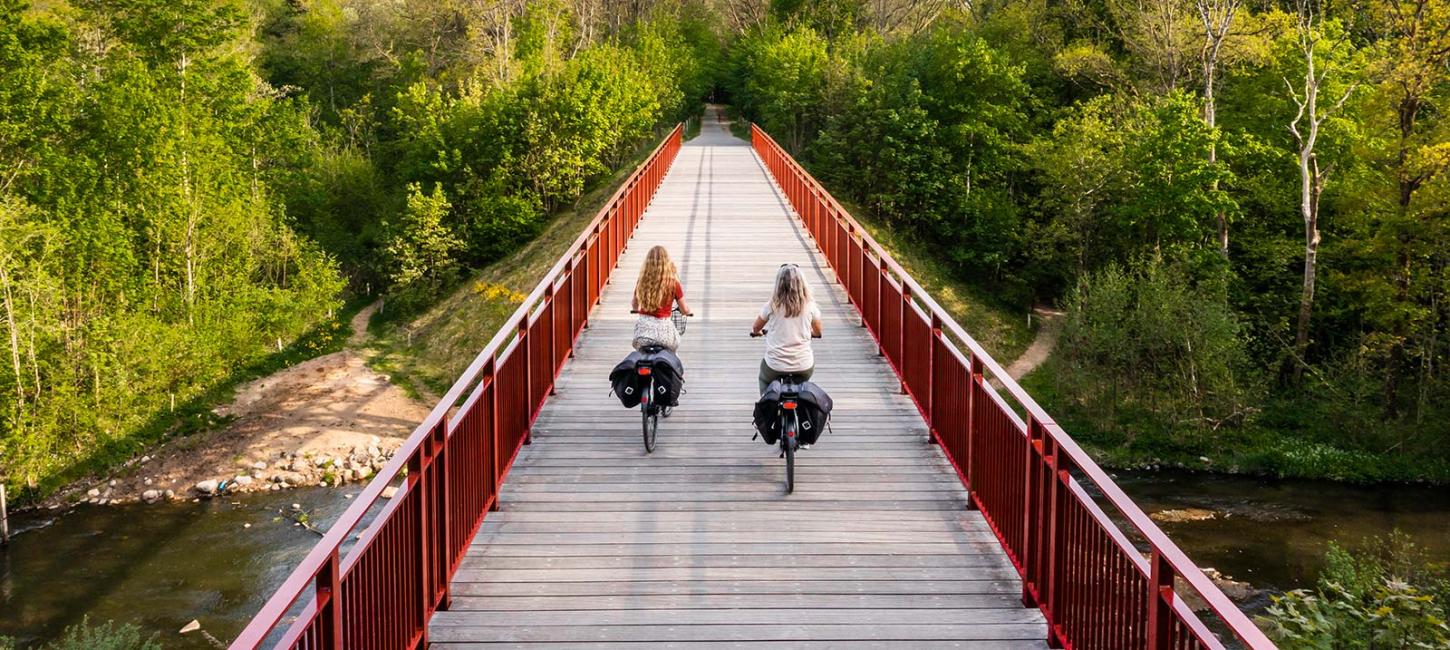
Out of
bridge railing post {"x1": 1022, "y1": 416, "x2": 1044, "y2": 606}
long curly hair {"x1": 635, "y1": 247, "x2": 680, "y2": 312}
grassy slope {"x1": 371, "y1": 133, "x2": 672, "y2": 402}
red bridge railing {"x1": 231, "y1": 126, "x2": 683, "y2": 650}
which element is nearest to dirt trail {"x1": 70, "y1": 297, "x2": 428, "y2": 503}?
grassy slope {"x1": 371, "y1": 133, "x2": 672, "y2": 402}

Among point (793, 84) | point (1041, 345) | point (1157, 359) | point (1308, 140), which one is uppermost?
point (793, 84)

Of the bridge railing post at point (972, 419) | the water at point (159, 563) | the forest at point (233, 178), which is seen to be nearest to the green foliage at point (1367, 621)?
the bridge railing post at point (972, 419)

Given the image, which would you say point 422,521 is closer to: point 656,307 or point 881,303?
point 656,307

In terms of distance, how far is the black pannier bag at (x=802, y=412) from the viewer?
7.61 metres

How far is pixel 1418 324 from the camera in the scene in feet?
113

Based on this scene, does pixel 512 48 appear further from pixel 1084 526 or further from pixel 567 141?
pixel 1084 526

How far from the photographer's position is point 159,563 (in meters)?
23.8

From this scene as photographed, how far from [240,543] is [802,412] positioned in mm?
21024

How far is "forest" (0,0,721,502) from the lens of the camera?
31.4 m

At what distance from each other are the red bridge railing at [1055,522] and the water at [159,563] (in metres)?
15.7

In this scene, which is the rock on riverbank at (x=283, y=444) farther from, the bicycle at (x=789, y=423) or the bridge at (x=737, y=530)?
the bicycle at (x=789, y=423)

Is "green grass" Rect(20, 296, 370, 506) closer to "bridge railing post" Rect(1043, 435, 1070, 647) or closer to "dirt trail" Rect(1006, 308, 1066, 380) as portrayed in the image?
"dirt trail" Rect(1006, 308, 1066, 380)

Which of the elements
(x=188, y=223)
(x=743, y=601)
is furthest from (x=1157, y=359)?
(x=743, y=601)

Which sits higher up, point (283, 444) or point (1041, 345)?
point (1041, 345)
